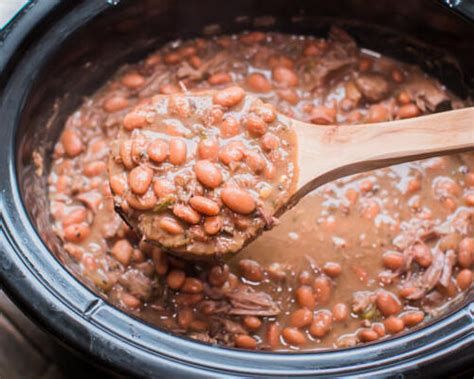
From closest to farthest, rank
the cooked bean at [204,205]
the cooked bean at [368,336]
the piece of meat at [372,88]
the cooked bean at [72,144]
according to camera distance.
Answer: the cooked bean at [204,205] < the cooked bean at [368,336] < the cooked bean at [72,144] < the piece of meat at [372,88]

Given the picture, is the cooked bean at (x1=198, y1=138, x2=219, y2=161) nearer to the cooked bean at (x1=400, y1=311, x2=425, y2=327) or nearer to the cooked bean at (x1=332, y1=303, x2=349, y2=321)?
the cooked bean at (x1=332, y1=303, x2=349, y2=321)

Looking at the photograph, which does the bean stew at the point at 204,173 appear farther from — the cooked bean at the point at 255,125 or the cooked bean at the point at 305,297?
the cooked bean at the point at 305,297

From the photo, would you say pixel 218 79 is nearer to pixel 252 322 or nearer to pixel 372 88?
pixel 372 88

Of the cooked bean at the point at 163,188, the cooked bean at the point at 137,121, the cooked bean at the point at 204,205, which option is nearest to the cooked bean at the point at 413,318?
the cooked bean at the point at 204,205

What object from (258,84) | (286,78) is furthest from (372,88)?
(258,84)

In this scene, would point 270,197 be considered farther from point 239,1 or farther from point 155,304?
point 239,1

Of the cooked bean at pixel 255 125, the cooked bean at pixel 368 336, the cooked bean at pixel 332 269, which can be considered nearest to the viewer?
the cooked bean at pixel 255 125

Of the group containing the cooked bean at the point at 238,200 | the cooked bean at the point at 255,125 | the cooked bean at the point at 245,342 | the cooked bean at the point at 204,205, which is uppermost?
the cooked bean at the point at 255,125

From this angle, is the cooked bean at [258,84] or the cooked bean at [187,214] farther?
the cooked bean at [258,84]
